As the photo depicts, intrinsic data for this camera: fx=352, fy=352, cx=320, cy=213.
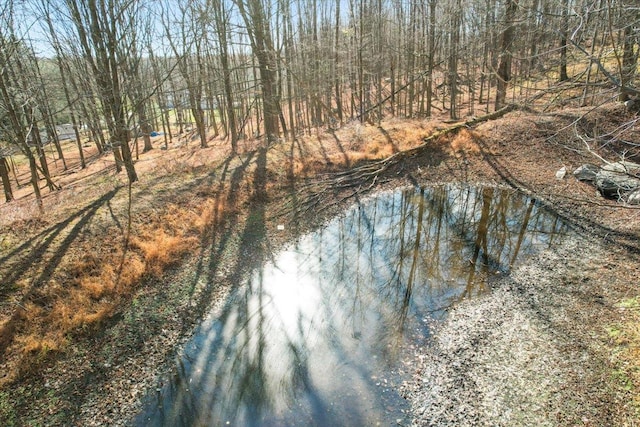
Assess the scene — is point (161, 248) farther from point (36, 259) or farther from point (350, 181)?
point (350, 181)

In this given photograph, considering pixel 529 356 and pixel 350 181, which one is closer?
pixel 529 356

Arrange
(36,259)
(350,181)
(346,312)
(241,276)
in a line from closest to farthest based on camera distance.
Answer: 1. (346,312)
2. (36,259)
3. (241,276)
4. (350,181)

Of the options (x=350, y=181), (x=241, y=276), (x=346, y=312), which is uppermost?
(x=350, y=181)

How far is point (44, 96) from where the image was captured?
45.6 ft

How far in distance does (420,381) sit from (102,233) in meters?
7.75

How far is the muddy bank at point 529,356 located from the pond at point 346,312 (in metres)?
0.43

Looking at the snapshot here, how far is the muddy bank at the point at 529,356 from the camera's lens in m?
4.73

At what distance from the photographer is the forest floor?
5.09m

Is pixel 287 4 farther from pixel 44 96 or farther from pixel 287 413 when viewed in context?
pixel 287 413

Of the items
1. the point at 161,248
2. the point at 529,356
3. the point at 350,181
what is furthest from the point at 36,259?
the point at 529,356

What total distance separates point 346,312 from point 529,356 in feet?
10.3

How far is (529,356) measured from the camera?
552 centimetres

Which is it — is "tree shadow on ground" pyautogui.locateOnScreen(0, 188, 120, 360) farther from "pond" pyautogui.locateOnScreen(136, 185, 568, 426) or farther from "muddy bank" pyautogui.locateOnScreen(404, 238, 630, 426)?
"muddy bank" pyautogui.locateOnScreen(404, 238, 630, 426)

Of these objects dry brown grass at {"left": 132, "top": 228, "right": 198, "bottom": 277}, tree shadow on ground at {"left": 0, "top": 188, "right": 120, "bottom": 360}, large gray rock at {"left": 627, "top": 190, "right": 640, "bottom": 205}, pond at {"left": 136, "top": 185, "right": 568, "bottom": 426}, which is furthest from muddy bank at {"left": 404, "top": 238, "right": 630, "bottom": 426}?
tree shadow on ground at {"left": 0, "top": 188, "right": 120, "bottom": 360}
